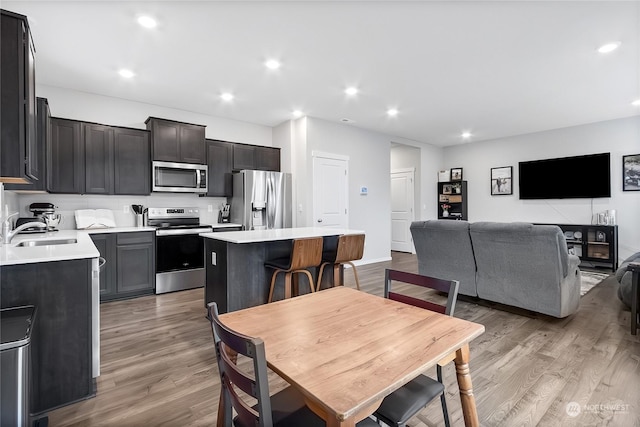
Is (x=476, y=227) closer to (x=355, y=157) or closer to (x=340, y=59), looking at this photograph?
(x=340, y=59)

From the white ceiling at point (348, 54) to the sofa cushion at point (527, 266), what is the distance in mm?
1845

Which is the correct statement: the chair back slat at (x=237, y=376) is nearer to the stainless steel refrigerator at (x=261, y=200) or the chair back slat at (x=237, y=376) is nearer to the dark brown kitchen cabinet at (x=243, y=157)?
the stainless steel refrigerator at (x=261, y=200)

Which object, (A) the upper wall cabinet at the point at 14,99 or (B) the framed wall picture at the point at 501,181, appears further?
(B) the framed wall picture at the point at 501,181

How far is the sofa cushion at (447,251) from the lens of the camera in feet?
11.6

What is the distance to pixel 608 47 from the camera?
3.07m

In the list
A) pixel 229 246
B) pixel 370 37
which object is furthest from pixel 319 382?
pixel 370 37

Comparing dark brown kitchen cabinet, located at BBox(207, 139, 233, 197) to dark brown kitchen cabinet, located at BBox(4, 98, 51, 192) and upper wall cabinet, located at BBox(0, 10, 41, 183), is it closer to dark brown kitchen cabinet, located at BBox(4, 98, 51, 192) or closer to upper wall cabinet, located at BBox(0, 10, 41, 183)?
dark brown kitchen cabinet, located at BBox(4, 98, 51, 192)

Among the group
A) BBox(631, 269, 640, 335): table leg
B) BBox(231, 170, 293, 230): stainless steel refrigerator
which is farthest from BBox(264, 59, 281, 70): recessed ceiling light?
BBox(631, 269, 640, 335): table leg

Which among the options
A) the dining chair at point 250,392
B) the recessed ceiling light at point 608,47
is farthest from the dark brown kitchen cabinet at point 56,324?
the recessed ceiling light at point 608,47

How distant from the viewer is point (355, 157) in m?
6.07

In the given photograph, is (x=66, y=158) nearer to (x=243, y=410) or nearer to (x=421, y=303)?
(x=243, y=410)

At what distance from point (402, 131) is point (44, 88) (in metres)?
5.87

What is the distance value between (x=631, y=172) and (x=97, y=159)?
28.1 feet

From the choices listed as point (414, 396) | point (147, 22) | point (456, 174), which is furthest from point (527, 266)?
point (456, 174)
